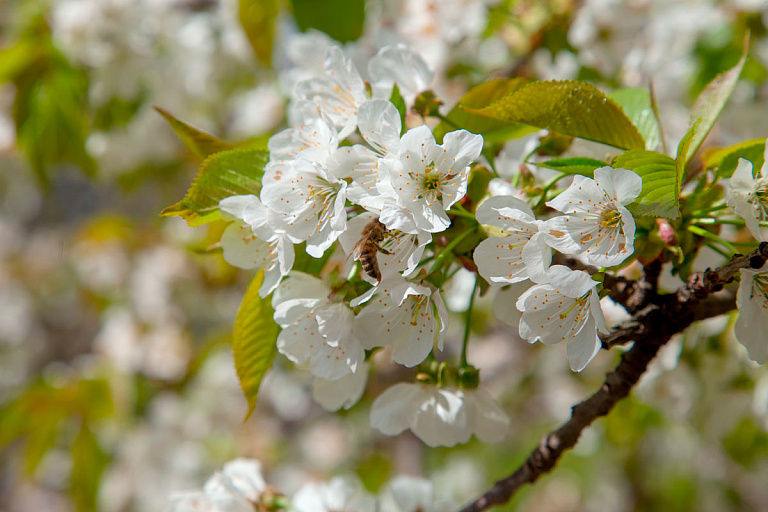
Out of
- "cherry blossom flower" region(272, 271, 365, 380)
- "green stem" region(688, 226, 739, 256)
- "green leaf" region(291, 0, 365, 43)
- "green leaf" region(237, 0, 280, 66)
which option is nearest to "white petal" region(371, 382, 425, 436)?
"cherry blossom flower" region(272, 271, 365, 380)

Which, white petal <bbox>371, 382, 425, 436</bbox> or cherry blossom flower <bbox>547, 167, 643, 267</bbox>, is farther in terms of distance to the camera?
white petal <bbox>371, 382, 425, 436</bbox>

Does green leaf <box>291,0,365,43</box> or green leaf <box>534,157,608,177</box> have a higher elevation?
green leaf <box>534,157,608,177</box>

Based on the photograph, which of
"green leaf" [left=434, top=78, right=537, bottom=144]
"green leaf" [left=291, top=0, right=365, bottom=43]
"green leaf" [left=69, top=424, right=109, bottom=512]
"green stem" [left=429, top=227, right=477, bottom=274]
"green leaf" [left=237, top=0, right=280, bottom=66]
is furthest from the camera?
"green leaf" [left=69, top=424, right=109, bottom=512]

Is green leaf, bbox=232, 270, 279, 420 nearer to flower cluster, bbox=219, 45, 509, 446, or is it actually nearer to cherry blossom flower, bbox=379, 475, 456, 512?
flower cluster, bbox=219, 45, 509, 446

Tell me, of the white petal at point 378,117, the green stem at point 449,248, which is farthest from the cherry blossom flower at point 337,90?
the green stem at point 449,248

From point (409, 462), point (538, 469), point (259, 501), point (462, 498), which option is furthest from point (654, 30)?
point (462, 498)

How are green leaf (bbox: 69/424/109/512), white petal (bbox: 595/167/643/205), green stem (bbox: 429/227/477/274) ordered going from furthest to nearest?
green leaf (bbox: 69/424/109/512), green stem (bbox: 429/227/477/274), white petal (bbox: 595/167/643/205)

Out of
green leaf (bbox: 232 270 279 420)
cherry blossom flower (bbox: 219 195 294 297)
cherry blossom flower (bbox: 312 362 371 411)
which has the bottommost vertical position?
cherry blossom flower (bbox: 312 362 371 411)

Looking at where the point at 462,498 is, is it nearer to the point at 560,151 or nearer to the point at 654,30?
the point at 654,30
